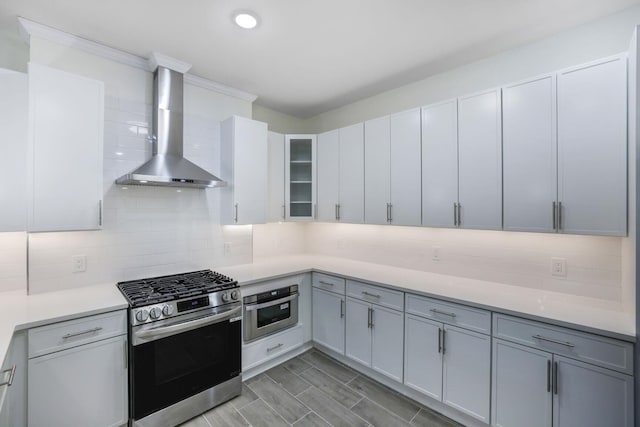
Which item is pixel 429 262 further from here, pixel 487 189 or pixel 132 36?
pixel 132 36

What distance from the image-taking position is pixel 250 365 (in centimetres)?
257

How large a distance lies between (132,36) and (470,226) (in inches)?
115

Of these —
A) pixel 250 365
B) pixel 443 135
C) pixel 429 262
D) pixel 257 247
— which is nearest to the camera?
pixel 443 135

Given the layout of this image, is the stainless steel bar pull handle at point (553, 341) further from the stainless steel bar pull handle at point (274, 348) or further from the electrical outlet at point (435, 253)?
the stainless steel bar pull handle at point (274, 348)

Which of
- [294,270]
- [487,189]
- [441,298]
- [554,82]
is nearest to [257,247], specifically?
[294,270]

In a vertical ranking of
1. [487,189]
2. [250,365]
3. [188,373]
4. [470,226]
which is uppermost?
[487,189]

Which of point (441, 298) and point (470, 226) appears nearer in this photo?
point (441, 298)

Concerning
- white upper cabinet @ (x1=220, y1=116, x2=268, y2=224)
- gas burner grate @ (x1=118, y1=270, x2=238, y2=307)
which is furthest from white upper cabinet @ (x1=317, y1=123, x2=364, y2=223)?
gas burner grate @ (x1=118, y1=270, x2=238, y2=307)

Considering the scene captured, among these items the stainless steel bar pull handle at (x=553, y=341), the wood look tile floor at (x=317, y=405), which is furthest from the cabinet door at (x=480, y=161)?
the wood look tile floor at (x=317, y=405)

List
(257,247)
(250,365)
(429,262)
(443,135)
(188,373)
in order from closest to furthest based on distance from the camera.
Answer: (188,373) < (443,135) < (250,365) < (429,262) < (257,247)

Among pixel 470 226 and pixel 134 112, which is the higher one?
pixel 134 112

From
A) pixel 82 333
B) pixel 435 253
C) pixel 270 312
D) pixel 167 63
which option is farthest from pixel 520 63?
pixel 82 333

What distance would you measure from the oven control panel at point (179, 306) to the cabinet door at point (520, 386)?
6.28 feet

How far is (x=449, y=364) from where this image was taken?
2074 millimetres
